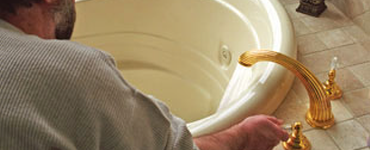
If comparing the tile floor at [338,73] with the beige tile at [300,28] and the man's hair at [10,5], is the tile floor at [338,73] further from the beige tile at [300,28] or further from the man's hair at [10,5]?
the man's hair at [10,5]

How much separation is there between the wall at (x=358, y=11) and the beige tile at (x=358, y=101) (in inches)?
12.4

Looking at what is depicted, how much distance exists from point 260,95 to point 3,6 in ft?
1.91

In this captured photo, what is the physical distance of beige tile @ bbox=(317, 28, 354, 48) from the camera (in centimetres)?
128

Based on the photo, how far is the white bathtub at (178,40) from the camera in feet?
5.23

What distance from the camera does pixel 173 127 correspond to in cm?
76

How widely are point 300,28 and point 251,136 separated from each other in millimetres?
547

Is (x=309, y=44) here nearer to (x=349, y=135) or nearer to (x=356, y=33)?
(x=356, y=33)

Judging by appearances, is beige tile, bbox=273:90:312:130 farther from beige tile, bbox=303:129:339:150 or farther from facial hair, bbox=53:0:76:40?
facial hair, bbox=53:0:76:40

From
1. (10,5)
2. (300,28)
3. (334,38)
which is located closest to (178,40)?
(300,28)

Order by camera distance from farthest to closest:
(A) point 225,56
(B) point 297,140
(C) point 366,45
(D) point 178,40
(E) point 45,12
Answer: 1. (D) point 178,40
2. (A) point 225,56
3. (C) point 366,45
4. (B) point 297,140
5. (E) point 45,12

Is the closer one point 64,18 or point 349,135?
point 64,18

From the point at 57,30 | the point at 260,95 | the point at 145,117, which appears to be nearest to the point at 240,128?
the point at 260,95

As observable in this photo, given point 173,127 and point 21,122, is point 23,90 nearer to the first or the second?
point 21,122

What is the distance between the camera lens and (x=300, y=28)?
54.4 inches
